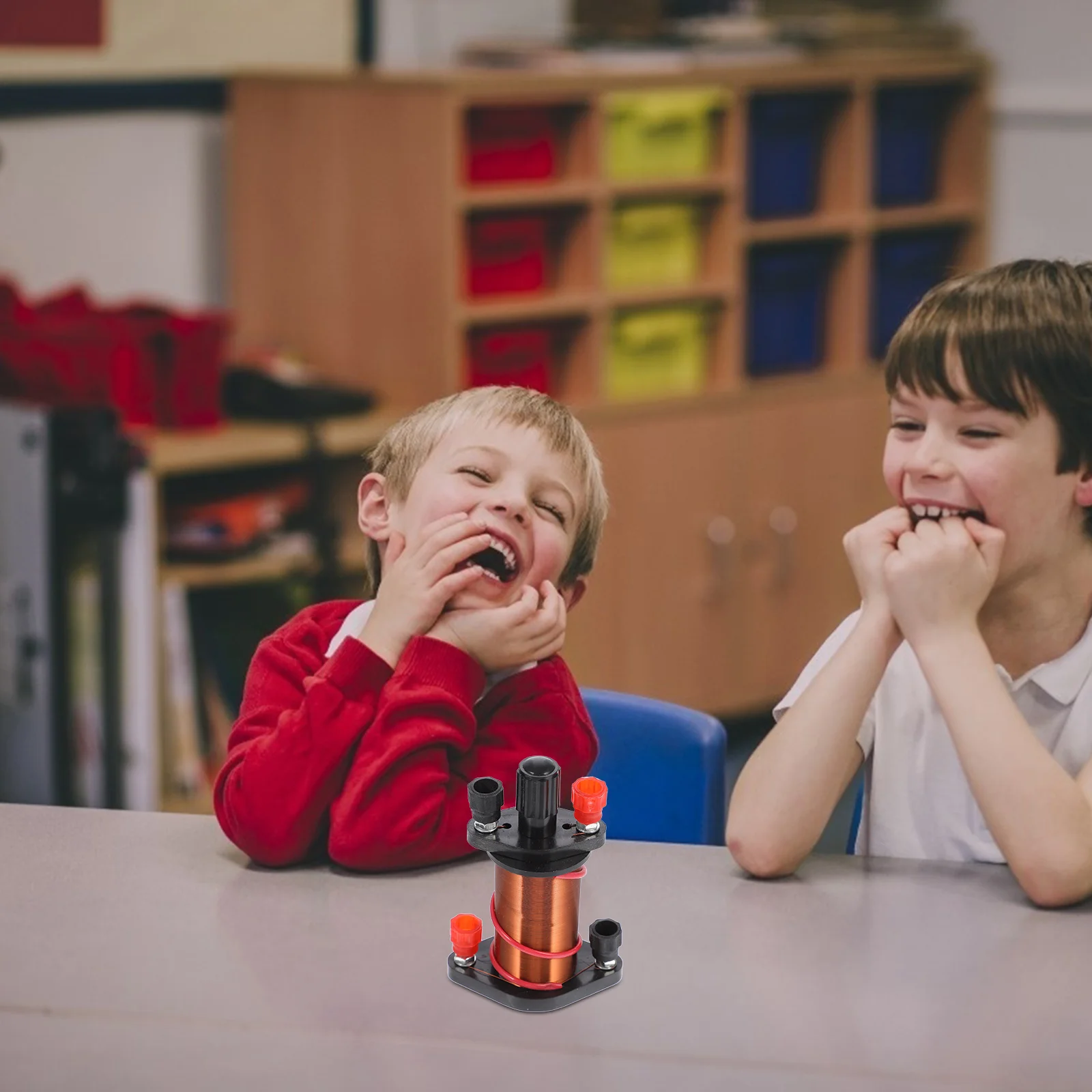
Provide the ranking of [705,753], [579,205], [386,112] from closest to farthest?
[705,753], [386,112], [579,205]

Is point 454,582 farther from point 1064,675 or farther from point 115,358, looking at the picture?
point 115,358

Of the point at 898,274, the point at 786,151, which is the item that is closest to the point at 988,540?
the point at 786,151

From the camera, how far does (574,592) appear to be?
1.43m

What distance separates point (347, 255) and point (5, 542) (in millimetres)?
943

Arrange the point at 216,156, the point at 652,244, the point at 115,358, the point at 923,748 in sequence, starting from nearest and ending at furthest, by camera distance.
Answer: the point at 923,748
the point at 115,358
the point at 216,156
the point at 652,244

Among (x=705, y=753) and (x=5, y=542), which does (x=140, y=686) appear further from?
(x=705, y=753)

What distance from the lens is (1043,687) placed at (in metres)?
→ 1.43

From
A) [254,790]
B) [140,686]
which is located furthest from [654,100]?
[254,790]

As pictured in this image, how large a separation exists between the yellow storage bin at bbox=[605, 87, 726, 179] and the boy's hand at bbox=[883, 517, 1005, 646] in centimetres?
252

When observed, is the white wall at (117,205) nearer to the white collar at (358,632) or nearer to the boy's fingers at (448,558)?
the white collar at (358,632)

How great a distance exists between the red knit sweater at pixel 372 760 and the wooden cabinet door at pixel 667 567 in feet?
7.80

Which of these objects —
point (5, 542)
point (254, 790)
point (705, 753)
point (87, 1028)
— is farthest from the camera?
point (5, 542)

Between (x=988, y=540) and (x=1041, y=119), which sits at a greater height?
(x=1041, y=119)

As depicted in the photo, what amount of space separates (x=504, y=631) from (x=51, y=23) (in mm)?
2524
